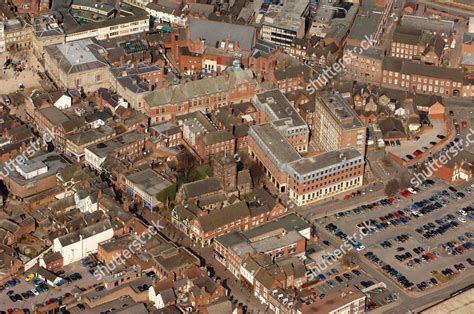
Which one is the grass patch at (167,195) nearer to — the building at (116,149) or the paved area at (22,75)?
the building at (116,149)

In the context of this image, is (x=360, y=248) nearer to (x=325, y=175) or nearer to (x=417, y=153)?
(x=325, y=175)

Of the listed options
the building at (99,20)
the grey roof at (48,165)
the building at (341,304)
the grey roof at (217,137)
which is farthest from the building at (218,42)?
the building at (341,304)

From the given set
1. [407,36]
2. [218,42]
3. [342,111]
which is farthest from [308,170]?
[407,36]

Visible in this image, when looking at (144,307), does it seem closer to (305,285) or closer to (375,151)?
(305,285)

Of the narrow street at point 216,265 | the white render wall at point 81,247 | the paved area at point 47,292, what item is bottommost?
the paved area at point 47,292

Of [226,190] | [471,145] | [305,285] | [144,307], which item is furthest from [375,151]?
[144,307]
